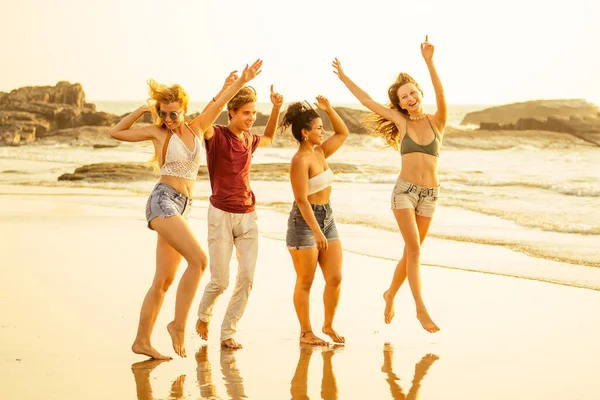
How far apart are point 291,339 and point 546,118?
44428mm

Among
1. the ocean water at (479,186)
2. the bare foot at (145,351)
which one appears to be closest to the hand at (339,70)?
the bare foot at (145,351)

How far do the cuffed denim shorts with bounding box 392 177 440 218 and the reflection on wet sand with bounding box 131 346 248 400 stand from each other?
163 centimetres

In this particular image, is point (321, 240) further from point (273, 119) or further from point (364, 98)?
point (364, 98)

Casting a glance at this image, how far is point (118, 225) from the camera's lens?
39.7 ft

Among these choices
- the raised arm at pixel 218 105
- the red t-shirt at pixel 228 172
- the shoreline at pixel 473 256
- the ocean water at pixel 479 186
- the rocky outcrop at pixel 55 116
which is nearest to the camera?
the raised arm at pixel 218 105

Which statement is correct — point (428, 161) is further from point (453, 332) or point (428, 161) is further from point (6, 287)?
point (6, 287)

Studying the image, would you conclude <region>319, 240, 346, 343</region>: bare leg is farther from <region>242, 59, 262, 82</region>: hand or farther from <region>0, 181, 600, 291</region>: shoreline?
<region>0, 181, 600, 291</region>: shoreline

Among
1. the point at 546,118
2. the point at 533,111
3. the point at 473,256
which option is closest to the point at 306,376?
the point at 473,256

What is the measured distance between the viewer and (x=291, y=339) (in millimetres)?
6258

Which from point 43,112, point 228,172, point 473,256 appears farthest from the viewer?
point 43,112

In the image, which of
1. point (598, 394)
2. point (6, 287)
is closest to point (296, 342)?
point (598, 394)

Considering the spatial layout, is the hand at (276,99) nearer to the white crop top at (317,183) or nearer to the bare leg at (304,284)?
the white crop top at (317,183)

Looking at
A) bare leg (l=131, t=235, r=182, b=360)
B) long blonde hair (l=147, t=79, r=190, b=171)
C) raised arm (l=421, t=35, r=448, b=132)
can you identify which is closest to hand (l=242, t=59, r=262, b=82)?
long blonde hair (l=147, t=79, r=190, b=171)

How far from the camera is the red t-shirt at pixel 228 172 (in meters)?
6.07
